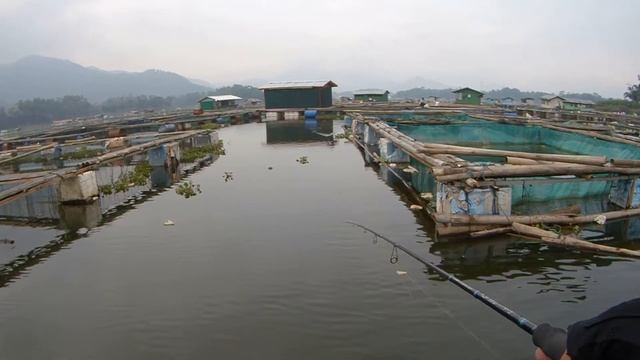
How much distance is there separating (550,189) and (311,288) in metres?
10.1

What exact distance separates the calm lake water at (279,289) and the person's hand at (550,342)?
5.89m

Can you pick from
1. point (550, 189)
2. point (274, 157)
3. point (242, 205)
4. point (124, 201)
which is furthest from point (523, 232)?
point (274, 157)

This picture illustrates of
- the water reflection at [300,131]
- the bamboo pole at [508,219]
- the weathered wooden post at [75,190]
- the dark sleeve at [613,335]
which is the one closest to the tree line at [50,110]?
the water reflection at [300,131]

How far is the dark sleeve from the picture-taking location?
192cm

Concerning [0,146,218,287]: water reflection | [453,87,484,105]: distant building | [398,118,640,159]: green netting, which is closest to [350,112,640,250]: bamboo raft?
[0,146,218,287]: water reflection

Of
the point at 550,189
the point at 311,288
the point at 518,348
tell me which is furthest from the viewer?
the point at 550,189

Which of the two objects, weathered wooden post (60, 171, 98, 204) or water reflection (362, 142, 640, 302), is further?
weathered wooden post (60, 171, 98, 204)

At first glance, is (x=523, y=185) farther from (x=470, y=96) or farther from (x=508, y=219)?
(x=470, y=96)

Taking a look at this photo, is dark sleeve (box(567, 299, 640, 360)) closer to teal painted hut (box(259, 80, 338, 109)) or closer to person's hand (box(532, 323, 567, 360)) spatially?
person's hand (box(532, 323, 567, 360))

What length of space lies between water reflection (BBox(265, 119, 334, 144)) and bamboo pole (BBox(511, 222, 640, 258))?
90.5 ft

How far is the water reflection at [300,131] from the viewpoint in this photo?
135 feet

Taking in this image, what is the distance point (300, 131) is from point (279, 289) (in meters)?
38.0

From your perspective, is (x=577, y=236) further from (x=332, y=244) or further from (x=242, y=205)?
(x=242, y=205)

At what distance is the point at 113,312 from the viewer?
984 centimetres
